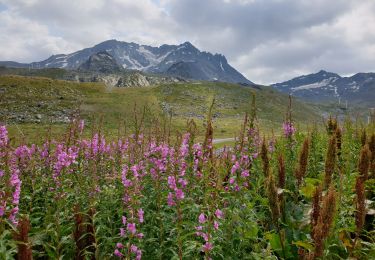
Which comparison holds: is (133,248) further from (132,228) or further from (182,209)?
(182,209)

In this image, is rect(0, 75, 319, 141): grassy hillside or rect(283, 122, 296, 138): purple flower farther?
rect(0, 75, 319, 141): grassy hillside

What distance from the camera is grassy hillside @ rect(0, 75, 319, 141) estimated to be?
207ft

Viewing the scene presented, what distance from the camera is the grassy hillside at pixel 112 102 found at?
63.2 meters

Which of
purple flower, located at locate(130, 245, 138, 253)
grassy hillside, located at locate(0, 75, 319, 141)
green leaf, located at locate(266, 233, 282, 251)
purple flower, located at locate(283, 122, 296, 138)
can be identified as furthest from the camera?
grassy hillside, located at locate(0, 75, 319, 141)

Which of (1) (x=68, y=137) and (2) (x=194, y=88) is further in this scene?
(2) (x=194, y=88)

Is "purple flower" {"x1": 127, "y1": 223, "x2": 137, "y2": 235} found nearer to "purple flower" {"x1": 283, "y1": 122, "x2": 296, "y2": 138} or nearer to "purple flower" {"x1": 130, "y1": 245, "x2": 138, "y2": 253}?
"purple flower" {"x1": 130, "y1": 245, "x2": 138, "y2": 253}

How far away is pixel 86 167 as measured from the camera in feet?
23.9

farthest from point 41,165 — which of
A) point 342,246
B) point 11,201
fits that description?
point 342,246

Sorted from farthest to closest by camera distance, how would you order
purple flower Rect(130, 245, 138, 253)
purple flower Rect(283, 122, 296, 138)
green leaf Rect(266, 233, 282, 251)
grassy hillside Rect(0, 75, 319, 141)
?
grassy hillside Rect(0, 75, 319, 141) < purple flower Rect(283, 122, 296, 138) < green leaf Rect(266, 233, 282, 251) < purple flower Rect(130, 245, 138, 253)

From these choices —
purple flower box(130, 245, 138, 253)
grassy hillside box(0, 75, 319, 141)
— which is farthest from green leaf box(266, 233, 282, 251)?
grassy hillside box(0, 75, 319, 141)

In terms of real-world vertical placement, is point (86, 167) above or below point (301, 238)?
above

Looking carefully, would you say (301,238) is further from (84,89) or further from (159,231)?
(84,89)

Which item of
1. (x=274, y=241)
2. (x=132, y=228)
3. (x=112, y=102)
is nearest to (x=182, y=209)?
(x=132, y=228)

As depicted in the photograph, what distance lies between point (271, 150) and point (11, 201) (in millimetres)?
6715
